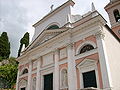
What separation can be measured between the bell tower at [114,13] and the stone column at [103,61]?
379 inches

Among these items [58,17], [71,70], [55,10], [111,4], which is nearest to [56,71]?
[71,70]

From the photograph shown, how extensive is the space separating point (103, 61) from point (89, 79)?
69.3 inches

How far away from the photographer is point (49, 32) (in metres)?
15.1

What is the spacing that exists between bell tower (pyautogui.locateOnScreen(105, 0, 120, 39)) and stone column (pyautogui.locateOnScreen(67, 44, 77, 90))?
9.97m

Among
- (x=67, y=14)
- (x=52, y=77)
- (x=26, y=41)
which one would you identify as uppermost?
(x=26, y=41)

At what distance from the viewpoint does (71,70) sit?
11.9 meters

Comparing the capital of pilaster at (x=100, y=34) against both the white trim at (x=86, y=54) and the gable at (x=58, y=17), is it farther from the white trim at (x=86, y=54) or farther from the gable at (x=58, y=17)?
the gable at (x=58, y=17)

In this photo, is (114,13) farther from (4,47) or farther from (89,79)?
(4,47)

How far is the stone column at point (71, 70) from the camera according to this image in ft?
37.3

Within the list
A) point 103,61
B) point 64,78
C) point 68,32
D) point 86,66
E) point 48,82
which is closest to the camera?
point 103,61

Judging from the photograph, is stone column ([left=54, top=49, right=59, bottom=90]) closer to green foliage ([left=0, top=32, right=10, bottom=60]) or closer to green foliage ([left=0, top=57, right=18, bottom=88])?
green foliage ([left=0, top=57, right=18, bottom=88])

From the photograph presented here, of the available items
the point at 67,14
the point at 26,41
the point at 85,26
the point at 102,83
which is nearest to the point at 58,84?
the point at 102,83

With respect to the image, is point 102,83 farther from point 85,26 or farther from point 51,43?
point 51,43

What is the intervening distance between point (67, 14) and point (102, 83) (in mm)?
8418
